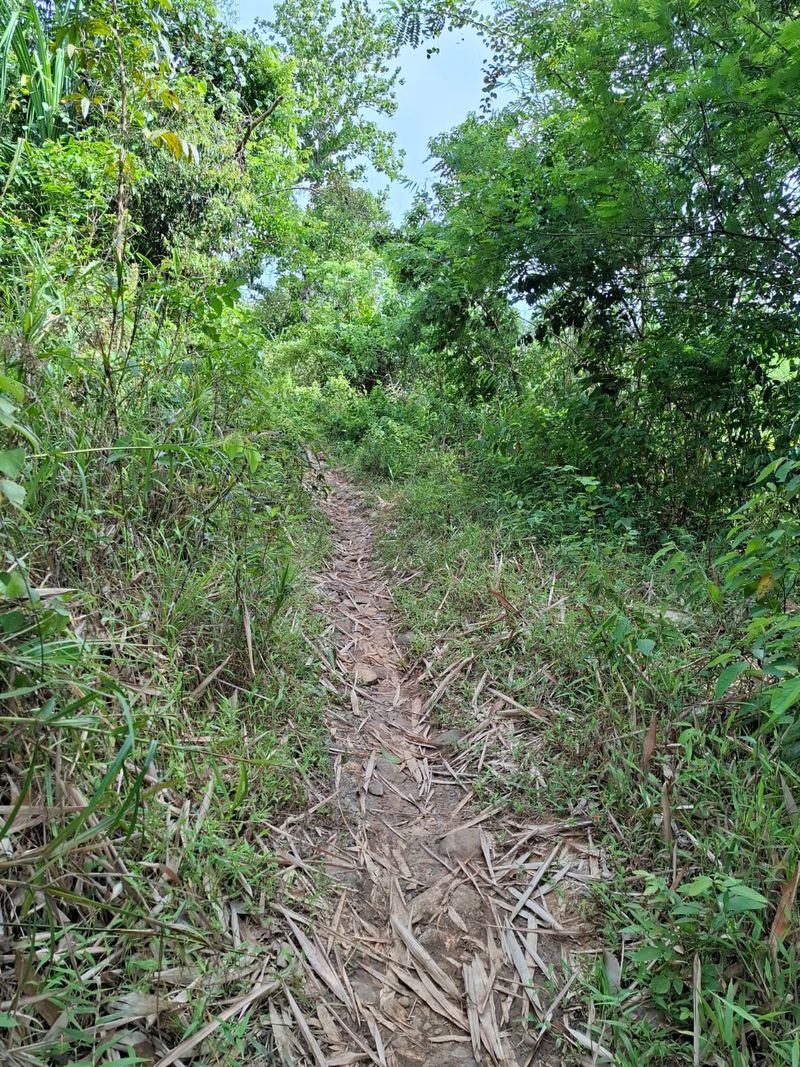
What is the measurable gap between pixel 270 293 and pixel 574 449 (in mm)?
8968

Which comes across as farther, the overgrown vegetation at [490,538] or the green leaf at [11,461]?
the overgrown vegetation at [490,538]

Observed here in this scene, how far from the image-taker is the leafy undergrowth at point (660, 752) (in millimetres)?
1340

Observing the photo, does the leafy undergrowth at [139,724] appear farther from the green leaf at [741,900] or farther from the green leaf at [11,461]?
the green leaf at [741,900]

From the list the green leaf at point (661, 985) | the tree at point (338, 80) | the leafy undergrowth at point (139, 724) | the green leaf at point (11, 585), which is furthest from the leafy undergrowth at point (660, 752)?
the tree at point (338, 80)

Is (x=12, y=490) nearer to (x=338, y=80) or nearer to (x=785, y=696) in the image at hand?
(x=785, y=696)

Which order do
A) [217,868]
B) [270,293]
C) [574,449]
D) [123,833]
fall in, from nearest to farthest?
[123,833] → [217,868] → [574,449] → [270,293]

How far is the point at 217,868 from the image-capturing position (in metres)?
1.55

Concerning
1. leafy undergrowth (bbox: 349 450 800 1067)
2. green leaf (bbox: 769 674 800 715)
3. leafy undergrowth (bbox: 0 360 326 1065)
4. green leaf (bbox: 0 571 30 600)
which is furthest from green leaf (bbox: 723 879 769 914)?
green leaf (bbox: 0 571 30 600)

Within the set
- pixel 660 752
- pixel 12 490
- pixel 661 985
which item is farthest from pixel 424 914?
pixel 12 490

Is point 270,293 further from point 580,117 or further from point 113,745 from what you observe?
point 113,745

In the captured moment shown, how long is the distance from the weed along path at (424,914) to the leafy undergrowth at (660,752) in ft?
0.42

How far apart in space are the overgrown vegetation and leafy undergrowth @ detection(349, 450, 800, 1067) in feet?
0.04

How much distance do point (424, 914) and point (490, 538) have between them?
244cm

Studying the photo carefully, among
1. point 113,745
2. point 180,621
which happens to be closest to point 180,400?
point 180,621
